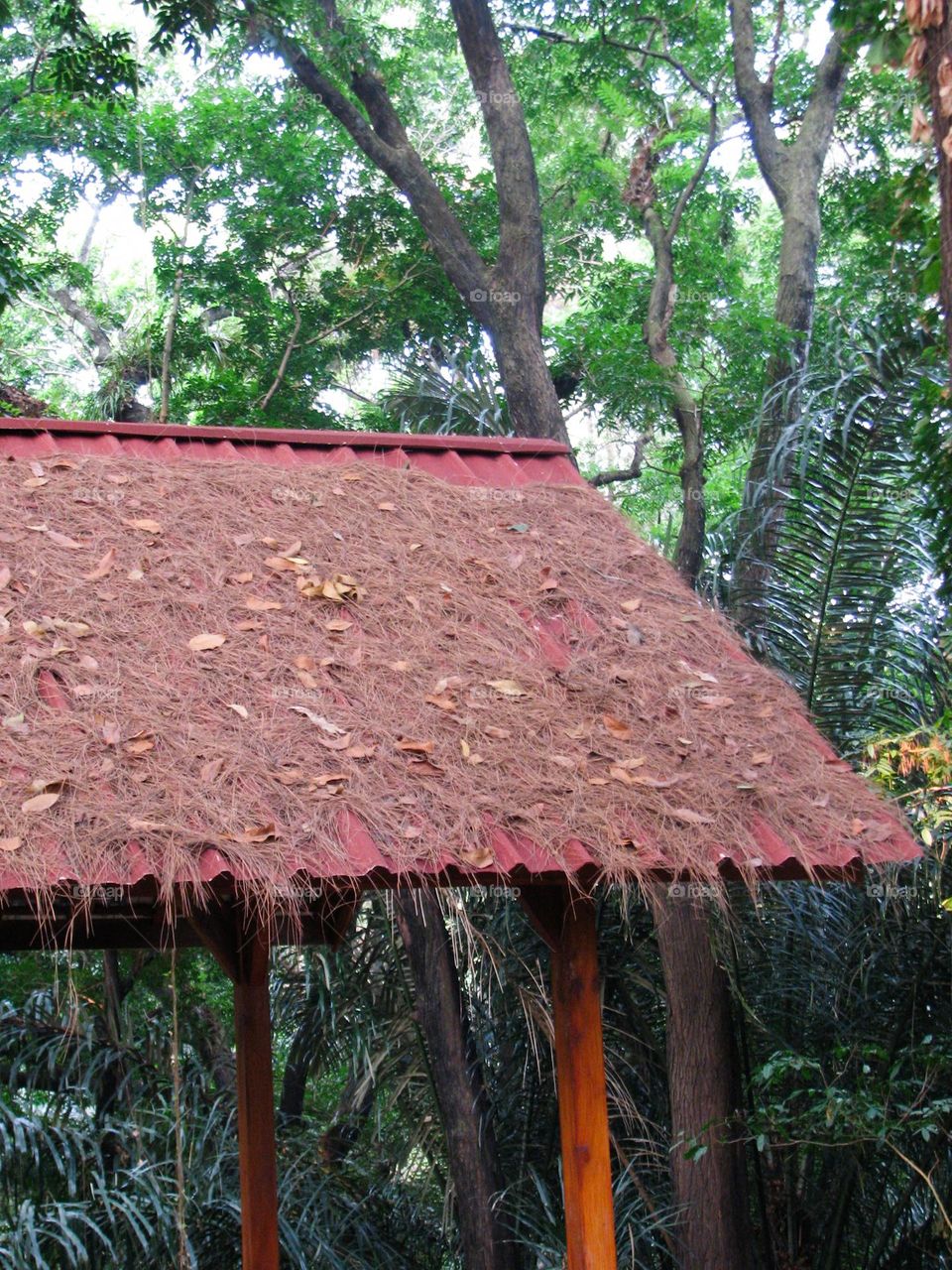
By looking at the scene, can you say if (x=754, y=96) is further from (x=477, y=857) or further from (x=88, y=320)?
(x=477, y=857)

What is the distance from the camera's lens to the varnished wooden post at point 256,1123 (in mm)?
5094

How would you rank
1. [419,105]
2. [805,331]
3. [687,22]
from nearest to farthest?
1. [805,331]
2. [687,22]
3. [419,105]

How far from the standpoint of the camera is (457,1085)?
7680 mm

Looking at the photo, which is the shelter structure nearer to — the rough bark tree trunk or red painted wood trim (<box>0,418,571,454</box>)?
red painted wood trim (<box>0,418,571,454</box>)

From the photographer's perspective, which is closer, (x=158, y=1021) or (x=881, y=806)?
(x=881, y=806)

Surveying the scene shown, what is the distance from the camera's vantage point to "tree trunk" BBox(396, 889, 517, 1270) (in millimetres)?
7441

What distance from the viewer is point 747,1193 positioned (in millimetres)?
7328

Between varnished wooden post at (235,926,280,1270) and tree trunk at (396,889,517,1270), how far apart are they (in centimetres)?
220

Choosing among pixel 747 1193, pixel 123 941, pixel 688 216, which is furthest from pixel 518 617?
pixel 688 216

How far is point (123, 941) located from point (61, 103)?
9440 mm

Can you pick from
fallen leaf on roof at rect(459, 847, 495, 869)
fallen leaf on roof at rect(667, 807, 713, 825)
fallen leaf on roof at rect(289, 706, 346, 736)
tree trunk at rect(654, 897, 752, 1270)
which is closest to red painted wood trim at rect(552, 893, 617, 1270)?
fallen leaf on roof at rect(667, 807, 713, 825)

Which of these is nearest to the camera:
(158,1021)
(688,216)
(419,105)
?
(158,1021)

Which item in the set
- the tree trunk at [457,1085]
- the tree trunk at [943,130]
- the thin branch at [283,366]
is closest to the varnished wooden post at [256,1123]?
the tree trunk at [457,1085]

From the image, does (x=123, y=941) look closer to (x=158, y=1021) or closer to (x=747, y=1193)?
(x=158, y=1021)
